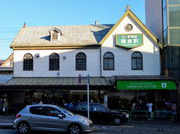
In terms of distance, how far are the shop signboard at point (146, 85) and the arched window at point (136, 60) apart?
2.89m

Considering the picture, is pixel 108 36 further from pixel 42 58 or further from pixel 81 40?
pixel 42 58

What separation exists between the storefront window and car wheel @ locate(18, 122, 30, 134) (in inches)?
642

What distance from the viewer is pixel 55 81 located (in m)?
19.5

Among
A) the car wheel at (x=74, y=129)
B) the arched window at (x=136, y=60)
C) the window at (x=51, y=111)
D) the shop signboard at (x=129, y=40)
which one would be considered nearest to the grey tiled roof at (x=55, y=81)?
the arched window at (x=136, y=60)

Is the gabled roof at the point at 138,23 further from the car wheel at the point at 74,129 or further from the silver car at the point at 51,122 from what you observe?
the car wheel at the point at 74,129

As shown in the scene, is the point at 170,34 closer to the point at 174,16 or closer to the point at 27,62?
the point at 174,16

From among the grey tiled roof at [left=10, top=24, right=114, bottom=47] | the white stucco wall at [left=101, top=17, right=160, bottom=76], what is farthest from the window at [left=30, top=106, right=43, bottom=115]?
the grey tiled roof at [left=10, top=24, right=114, bottom=47]

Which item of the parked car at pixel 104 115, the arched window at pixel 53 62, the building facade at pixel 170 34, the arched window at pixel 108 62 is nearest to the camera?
the parked car at pixel 104 115

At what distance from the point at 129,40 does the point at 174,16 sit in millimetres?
5003

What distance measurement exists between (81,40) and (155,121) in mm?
10675

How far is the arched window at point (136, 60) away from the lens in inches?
808

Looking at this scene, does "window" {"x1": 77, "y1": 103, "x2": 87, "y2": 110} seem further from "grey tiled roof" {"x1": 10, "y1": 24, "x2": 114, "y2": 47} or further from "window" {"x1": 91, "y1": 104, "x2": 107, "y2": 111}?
"grey tiled roof" {"x1": 10, "y1": 24, "x2": 114, "y2": 47}

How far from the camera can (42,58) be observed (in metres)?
21.0

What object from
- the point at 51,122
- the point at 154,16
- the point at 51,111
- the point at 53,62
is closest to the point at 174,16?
the point at 154,16
